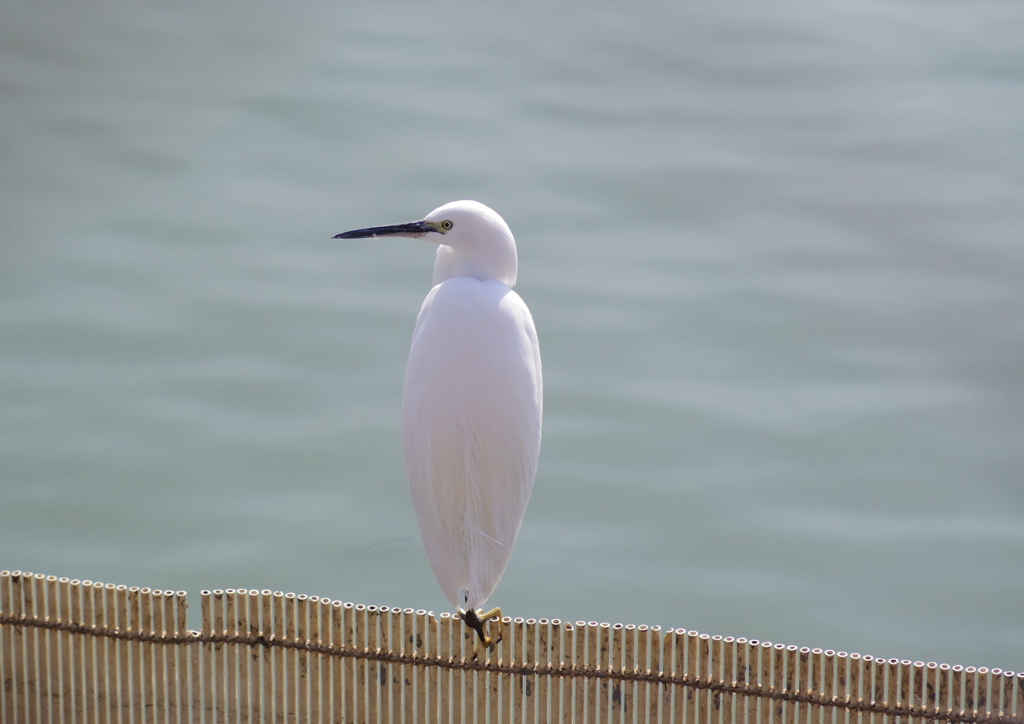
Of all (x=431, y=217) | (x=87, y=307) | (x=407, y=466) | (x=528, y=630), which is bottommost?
(x=528, y=630)

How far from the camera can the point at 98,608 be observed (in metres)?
2.14

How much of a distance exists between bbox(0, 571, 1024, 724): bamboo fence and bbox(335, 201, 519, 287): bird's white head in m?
0.64

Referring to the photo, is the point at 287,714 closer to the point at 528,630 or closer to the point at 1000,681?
the point at 528,630

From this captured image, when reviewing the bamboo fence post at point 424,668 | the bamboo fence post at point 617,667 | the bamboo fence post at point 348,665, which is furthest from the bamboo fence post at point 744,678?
the bamboo fence post at point 348,665

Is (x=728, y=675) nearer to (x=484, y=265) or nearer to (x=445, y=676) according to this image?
(x=445, y=676)

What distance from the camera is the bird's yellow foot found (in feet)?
6.15

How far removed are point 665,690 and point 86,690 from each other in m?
1.12

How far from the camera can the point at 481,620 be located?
1958 mm

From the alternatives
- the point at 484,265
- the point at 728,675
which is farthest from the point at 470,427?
the point at 728,675

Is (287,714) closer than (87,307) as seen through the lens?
Yes

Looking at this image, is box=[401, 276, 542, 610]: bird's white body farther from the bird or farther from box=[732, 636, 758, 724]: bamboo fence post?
box=[732, 636, 758, 724]: bamboo fence post

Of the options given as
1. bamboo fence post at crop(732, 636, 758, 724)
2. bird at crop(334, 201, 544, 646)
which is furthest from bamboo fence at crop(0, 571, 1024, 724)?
bird at crop(334, 201, 544, 646)

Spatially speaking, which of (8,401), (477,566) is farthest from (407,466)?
(8,401)

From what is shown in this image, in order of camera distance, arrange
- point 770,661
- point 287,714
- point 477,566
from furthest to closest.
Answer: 1. point 287,714
2. point 770,661
3. point 477,566
